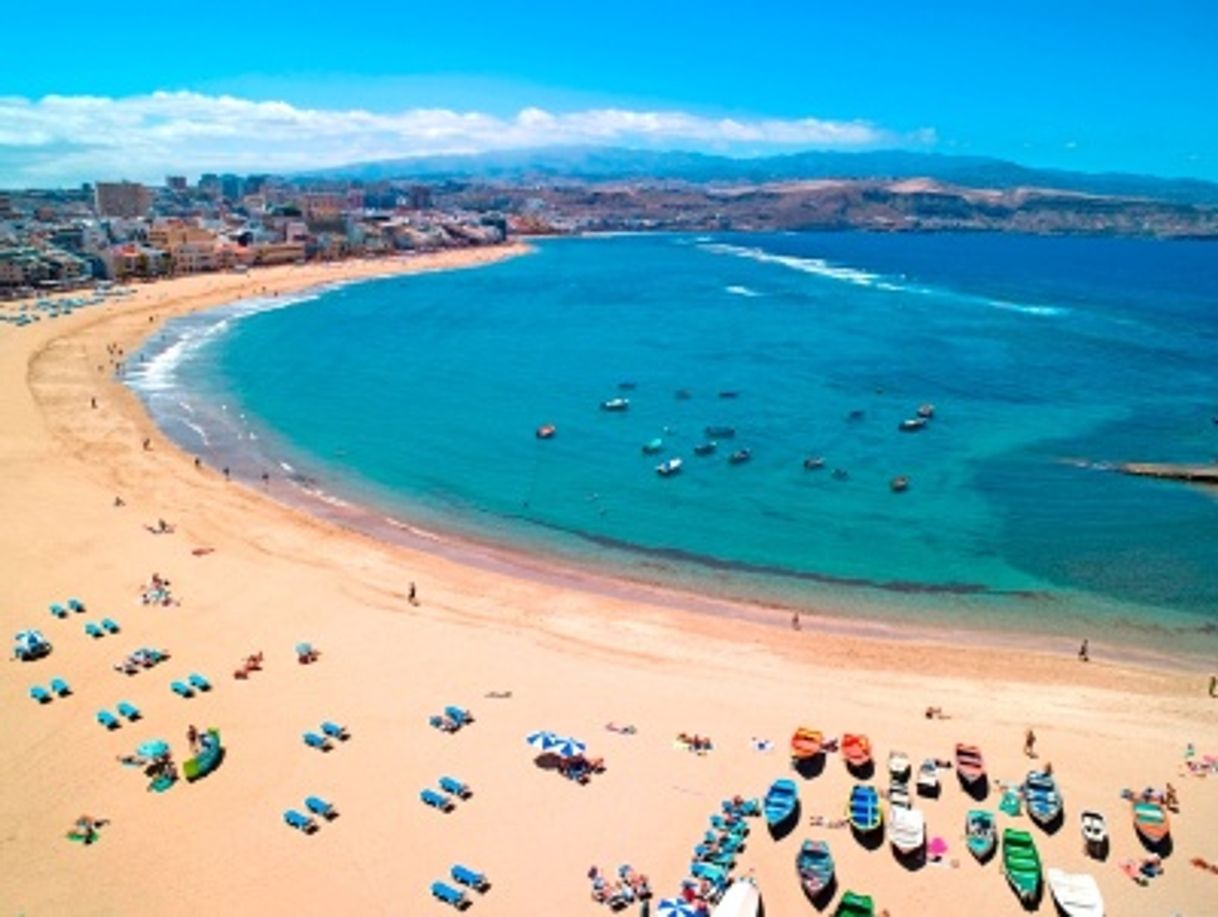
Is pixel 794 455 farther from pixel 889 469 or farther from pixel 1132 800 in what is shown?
pixel 1132 800

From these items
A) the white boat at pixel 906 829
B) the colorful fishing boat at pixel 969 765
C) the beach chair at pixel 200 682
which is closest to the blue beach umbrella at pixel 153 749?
the beach chair at pixel 200 682

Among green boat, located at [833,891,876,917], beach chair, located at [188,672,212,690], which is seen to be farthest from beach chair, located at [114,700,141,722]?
green boat, located at [833,891,876,917]

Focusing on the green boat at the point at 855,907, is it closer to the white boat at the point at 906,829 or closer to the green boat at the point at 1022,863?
the white boat at the point at 906,829

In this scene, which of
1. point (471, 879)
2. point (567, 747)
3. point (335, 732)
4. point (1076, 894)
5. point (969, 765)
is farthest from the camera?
point (335, 732)

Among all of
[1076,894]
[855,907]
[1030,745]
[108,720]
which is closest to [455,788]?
[855,907]

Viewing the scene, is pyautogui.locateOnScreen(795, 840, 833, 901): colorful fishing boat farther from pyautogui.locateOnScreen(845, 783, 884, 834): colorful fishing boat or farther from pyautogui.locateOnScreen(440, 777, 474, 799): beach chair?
pyautogui.locateOnScreen(440, 777, 474, 799): beach chair

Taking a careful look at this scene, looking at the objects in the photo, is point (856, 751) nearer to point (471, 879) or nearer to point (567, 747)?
point (567, 747)
